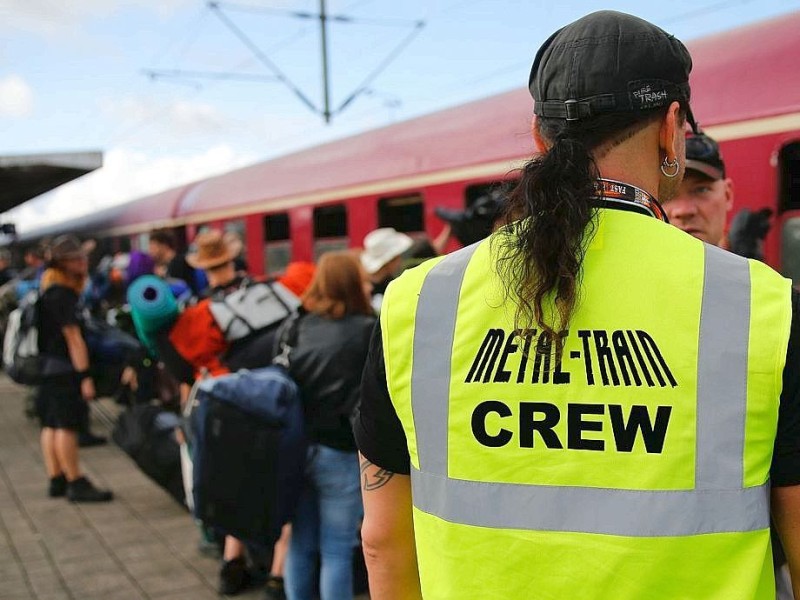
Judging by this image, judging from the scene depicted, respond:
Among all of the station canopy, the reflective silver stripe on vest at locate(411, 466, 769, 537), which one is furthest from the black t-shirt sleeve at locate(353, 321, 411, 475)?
the station canopy

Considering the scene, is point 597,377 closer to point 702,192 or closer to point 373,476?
point 373,476

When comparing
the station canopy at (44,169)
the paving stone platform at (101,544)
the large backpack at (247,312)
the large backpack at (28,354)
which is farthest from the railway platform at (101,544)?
the station canopy at (44,169)

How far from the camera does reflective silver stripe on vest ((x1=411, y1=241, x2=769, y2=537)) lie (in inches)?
40.0

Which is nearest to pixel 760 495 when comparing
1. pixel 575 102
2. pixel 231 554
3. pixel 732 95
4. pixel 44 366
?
pixel 575 102

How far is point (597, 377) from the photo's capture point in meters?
1.08

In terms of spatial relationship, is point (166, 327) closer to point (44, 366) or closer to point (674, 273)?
point (44, 366)

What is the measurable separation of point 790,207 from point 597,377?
139 inches

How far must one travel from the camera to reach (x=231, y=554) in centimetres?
418

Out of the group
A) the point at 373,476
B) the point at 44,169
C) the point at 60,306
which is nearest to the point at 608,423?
the point at 373,476

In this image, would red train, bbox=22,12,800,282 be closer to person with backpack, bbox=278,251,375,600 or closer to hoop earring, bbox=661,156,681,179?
hoop earring, bbox=661,156,681,179

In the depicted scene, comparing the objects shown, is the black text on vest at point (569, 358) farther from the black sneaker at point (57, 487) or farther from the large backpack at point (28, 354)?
the black sneaker at point (57, 487)

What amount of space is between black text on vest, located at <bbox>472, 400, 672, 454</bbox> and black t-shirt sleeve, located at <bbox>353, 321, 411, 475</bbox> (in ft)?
0.58

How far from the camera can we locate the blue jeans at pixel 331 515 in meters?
3.29

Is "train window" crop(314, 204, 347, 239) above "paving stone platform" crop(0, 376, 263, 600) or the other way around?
above
